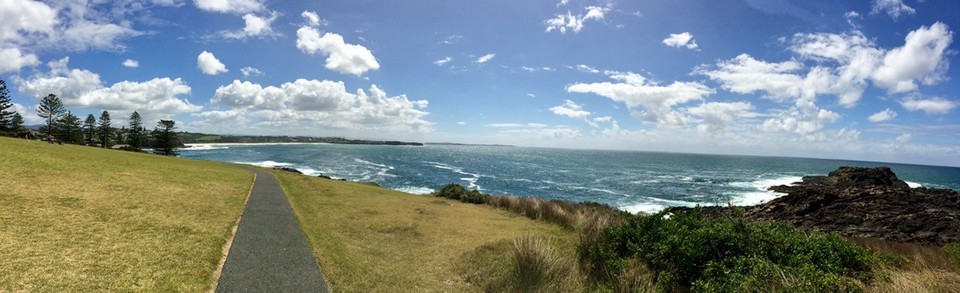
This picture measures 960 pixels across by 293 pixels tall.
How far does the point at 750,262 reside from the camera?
6969mm

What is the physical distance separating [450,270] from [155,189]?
14.4 m

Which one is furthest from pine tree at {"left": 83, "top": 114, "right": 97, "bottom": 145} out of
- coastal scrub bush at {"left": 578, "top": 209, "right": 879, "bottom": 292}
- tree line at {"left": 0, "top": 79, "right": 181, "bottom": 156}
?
coastal scrub bush at {"left": 578, "top": 209, "right": 879, "bottom": 292}

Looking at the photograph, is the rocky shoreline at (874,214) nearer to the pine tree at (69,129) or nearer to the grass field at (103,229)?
the grass field at (103,229)

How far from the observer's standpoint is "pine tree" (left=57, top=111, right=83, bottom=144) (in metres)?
80.4

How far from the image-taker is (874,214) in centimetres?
2697

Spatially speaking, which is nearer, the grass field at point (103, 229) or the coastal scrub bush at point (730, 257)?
the coastal scrub bush at point (730, 257)

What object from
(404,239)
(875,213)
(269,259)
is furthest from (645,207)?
(269,259)

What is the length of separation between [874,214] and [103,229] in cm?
4013

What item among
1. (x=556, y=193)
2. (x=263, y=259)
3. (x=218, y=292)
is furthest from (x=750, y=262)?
(x=556, y=193)

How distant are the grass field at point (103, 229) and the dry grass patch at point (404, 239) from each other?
284 centimetres

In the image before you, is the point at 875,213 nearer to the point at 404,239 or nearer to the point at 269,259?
the point at 404,239

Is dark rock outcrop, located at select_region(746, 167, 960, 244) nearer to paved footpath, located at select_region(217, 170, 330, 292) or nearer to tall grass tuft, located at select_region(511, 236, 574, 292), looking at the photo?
tall grass tuft, located at select_region(511, 236, 574, 292)

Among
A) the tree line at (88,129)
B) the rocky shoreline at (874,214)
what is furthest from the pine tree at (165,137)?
the rocky shoreline at (874,214)

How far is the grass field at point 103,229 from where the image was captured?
7.41 meters
